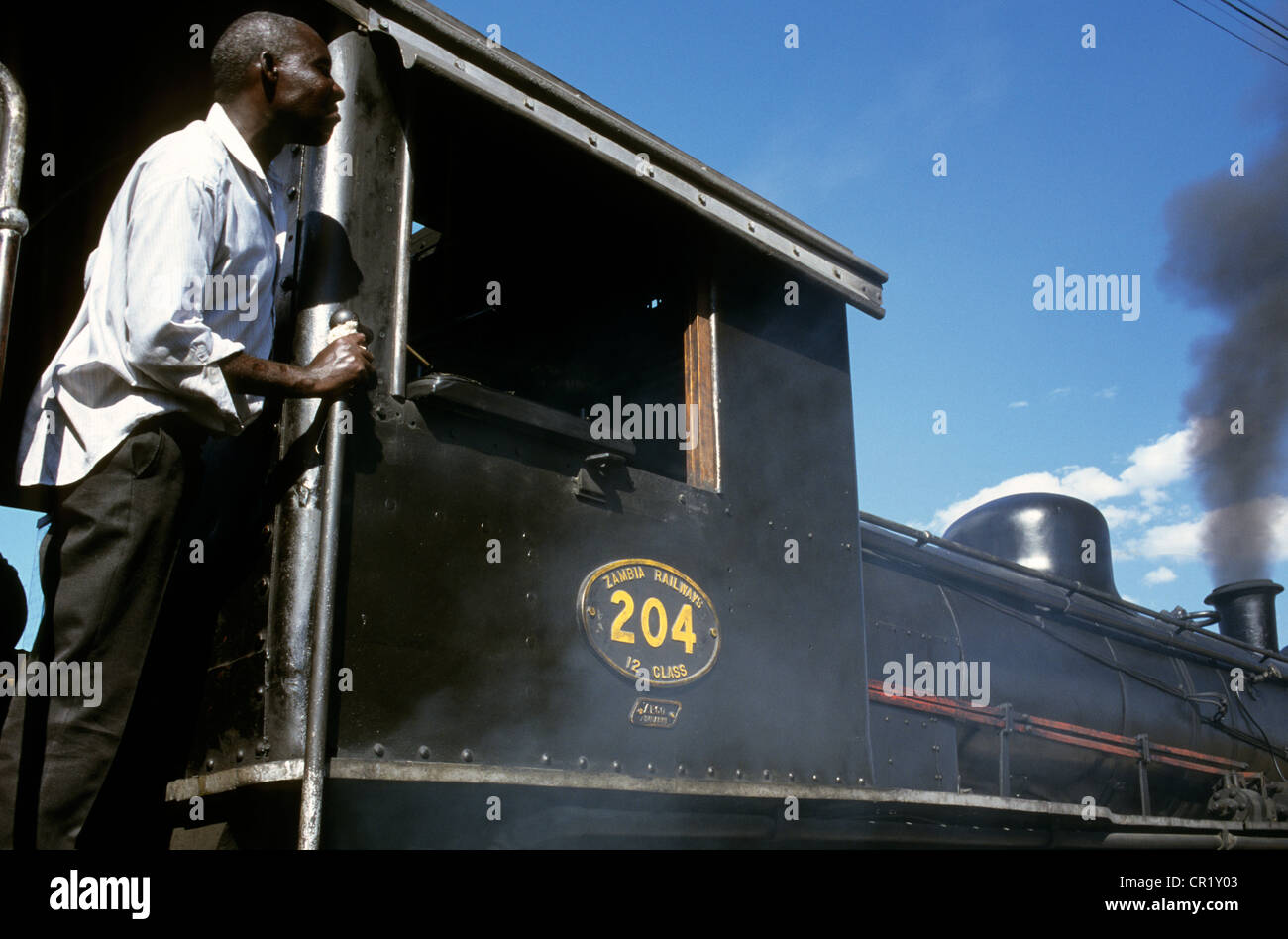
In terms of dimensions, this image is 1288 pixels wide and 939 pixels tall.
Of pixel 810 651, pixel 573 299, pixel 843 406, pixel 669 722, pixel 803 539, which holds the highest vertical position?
pixel 573 299

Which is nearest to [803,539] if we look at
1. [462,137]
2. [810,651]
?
[810,651]

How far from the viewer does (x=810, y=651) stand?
3.12 metres

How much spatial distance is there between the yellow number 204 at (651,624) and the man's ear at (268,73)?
4.19 feet

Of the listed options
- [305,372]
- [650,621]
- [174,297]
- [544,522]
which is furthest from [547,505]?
[174,297]

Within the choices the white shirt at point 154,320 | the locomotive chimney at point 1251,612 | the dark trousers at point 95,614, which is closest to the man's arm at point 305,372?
the white shirt at point 154,320

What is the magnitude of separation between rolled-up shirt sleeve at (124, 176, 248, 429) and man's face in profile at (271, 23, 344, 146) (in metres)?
0.28

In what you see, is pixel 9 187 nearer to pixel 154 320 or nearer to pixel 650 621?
pixel 154 320

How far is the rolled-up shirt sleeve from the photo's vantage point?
203 centimetres

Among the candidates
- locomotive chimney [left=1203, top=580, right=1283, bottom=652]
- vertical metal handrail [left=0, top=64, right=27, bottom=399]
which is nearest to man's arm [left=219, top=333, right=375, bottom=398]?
vertical metal handrail [left=0, top=64, right=27, bottom=399]

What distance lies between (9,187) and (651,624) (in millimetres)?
1557
